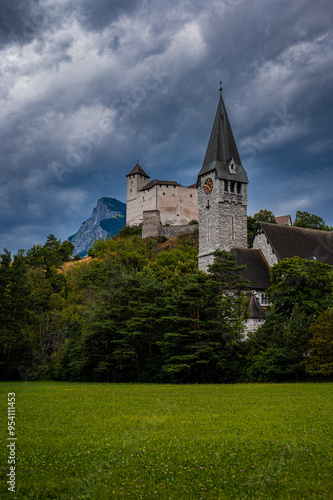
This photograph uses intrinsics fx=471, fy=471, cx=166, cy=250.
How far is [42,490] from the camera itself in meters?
7.80

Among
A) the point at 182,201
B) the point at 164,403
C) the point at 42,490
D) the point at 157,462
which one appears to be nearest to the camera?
the point at 42,490

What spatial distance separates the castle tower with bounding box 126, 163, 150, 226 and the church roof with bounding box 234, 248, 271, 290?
66237 millimetres

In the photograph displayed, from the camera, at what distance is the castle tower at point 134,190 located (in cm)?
11612

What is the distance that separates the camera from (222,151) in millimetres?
55625

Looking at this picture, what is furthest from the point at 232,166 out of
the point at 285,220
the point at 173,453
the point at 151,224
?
the point at 151,224

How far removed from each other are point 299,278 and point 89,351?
694 inches

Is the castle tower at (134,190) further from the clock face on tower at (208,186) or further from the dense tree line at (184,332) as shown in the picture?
the dense tree line at (184,332)

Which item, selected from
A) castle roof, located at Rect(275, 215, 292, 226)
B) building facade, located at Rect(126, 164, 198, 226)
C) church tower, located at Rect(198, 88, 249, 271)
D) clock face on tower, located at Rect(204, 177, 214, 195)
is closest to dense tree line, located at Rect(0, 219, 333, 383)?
church tower, located at Rect(198, 88, 249, 271)

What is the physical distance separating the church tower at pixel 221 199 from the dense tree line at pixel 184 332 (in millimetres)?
12388

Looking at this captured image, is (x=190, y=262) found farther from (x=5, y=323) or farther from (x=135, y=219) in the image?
(x=135, y=219)

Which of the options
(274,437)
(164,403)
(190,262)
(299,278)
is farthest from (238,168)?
(274,437)

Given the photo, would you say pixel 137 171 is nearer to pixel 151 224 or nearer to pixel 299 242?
pixel 151 224

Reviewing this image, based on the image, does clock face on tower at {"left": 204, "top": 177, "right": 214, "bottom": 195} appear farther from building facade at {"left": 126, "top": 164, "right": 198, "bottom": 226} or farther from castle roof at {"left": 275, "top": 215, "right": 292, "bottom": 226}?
building facade at {"left": 126, "top": 164, "right": 198, "bottom": 226}

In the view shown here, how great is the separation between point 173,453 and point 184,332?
24.0m
